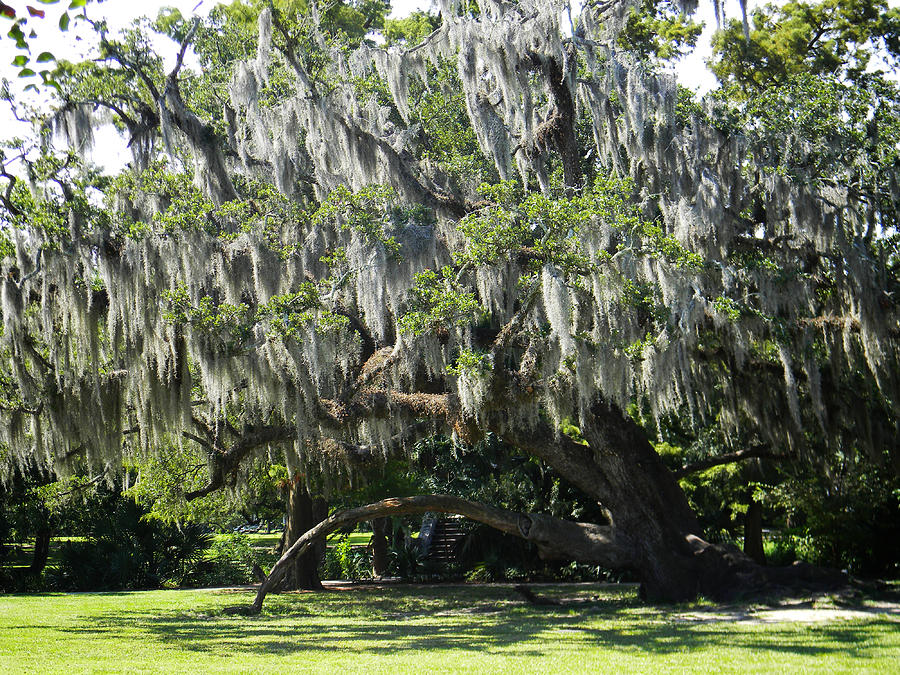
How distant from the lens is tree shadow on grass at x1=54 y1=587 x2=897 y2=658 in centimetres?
750

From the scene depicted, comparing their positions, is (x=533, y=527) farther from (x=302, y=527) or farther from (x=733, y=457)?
(x=302, y=527)

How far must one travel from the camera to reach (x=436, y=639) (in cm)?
845

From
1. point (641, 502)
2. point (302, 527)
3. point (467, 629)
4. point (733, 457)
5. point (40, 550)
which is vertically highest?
point (733, 457)

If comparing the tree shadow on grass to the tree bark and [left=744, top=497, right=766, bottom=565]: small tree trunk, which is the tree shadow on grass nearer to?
the tree bark

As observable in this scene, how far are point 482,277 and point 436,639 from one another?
403cm

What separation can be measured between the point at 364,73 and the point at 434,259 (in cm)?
354

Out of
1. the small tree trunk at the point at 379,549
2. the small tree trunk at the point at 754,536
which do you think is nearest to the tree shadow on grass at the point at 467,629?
the small tree trunk at the point at 754,536

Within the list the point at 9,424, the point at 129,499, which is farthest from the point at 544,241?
the point at 129,499

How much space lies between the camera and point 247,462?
547 inches

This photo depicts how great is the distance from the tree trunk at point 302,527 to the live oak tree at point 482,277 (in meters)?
3.02

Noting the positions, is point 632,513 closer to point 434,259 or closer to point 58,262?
point 434,259

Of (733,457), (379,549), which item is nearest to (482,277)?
(733,457)

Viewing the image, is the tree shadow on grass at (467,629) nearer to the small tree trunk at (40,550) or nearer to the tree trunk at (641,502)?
the tree trunk at (641,502)

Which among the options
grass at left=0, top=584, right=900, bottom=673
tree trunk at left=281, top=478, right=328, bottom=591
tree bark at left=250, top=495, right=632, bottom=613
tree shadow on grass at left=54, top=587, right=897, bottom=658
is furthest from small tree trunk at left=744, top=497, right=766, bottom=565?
tree trunk at left=281, top=478, right=328, bottom=591
